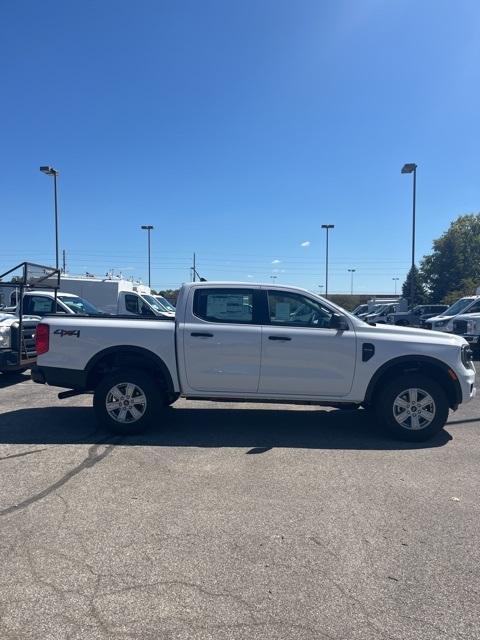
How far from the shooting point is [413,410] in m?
6.28

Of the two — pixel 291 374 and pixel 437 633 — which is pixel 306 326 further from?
pixel 437 633

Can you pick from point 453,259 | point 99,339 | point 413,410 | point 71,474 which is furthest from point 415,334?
point 453,259

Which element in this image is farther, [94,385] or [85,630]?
[94,385]

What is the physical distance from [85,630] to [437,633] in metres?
1.85

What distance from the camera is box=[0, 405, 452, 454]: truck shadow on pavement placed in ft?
20.1

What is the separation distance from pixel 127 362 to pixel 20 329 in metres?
3.16

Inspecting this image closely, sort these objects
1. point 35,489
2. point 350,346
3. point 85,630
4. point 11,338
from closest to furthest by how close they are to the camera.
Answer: point 85,630, point 35,489, point 350,346, point 11,338

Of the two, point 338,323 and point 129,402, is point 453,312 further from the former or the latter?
point 129,402

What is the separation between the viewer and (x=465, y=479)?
499 cm

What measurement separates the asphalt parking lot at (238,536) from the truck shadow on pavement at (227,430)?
0.05 m

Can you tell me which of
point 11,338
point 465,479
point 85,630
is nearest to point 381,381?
point 465,479

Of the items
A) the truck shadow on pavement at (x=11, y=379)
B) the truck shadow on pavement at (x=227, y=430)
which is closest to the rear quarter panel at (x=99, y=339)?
the truck shadow on pavement at (x=227, y=430)

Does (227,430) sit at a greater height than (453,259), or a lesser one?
lesser

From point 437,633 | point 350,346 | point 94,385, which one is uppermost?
point 350,346
